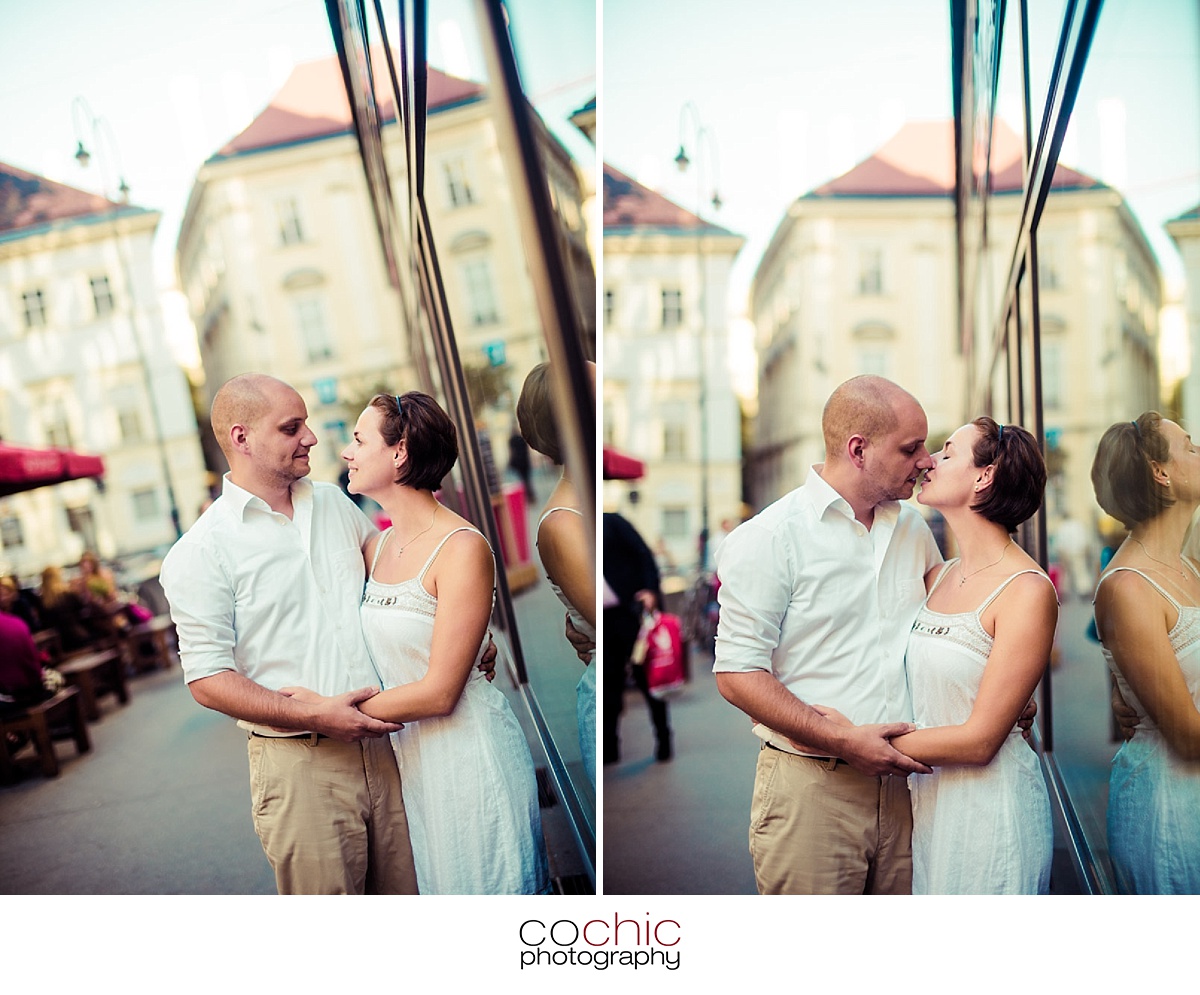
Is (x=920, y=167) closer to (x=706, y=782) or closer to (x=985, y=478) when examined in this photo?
(x=985, y=478)

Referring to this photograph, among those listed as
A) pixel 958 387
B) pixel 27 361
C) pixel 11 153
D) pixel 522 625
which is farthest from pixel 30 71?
pixel 958 387

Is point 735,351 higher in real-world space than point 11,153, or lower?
lower

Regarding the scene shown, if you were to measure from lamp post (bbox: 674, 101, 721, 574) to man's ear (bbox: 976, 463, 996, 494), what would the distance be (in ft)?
2.72

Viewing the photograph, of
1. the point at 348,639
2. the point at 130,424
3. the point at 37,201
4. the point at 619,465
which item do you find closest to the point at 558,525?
the point at 619,465

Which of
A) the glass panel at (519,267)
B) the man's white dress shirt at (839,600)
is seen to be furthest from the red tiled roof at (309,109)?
the man's white dress shirt at (839,600)

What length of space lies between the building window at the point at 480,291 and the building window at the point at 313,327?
48cm

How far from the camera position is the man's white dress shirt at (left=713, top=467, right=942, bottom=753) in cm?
329

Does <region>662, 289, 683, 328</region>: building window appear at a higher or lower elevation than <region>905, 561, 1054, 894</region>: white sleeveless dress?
higher

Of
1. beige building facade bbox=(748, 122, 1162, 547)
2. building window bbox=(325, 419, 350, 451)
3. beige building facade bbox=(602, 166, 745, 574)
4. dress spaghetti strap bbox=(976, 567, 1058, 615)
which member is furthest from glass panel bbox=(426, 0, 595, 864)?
dress spaghetti strap bbox=(976, 567, 1058, 615)

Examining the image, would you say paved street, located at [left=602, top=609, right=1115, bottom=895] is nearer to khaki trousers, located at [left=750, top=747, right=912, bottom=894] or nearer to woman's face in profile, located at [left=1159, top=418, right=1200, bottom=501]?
khaki trousers, located at [left=750, top=747, right=912, bottom=894]

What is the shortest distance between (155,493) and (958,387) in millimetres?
2573

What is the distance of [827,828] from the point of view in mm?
3408

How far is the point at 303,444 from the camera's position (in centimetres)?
346
